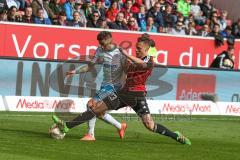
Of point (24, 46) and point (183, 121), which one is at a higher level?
point (24, 46)

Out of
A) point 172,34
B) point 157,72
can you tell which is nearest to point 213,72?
point 157,72

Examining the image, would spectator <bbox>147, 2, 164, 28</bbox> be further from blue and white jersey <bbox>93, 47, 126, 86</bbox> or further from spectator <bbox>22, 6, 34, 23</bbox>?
blue and white jersey <bbox>93, 47, 126, 86</bbox>

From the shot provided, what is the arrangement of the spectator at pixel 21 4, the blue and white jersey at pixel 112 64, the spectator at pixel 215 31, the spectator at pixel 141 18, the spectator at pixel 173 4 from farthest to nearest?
the spectator at pixel 173 4, the spectator at pixel 215 31, the spectator at pixel 141 18, the spectator at pixel 21 4, the blue and white jersey at pixel 112 64

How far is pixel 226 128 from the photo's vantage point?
1975cm

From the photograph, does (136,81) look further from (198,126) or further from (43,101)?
(43,101)

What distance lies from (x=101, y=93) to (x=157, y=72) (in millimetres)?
8385

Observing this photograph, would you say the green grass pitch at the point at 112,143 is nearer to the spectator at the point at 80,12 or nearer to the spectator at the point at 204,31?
the spectator at the point at 80,12

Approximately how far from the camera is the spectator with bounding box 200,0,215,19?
31859 mm

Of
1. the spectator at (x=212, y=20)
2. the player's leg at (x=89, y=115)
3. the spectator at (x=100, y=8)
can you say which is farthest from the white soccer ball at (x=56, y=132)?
the spectator at (x=212, y=20)

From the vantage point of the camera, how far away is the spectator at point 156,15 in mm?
28672

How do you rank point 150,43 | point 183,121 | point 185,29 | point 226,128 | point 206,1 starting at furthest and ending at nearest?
point 206,1 → point 185,29 → point 183,121 → point 226,128 → point 150,43

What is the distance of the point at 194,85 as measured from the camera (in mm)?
24141

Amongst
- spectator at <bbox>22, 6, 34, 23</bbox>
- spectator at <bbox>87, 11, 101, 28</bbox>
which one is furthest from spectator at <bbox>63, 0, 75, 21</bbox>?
spectator at <bbox>22, 6, 34, 23</bbox>

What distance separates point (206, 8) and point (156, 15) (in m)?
3.85
